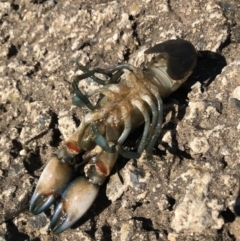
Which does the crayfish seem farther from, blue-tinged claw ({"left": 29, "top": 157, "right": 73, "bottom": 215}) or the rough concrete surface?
the rough concrete surface

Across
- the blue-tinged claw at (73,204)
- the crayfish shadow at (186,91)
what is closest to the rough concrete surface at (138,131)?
the crayfish shadow at (186,91)

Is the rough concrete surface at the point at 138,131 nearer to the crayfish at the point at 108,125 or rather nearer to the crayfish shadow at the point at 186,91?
the crayfish shadow at the point at 186,91

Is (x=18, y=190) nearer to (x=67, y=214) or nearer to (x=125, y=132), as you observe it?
(x=67, y=214)

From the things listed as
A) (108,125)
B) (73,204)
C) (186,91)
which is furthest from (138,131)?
(73,204)

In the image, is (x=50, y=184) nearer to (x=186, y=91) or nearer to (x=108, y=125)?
(x=108, y=125)

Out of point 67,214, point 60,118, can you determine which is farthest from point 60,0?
point 67,214

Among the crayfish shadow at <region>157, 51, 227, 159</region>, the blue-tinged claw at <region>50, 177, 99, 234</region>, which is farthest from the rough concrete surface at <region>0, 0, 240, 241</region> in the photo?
the blue-tinged claw at <region>50, 177, 99, 234</region>

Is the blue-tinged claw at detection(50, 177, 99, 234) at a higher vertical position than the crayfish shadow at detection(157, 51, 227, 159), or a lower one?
higher
